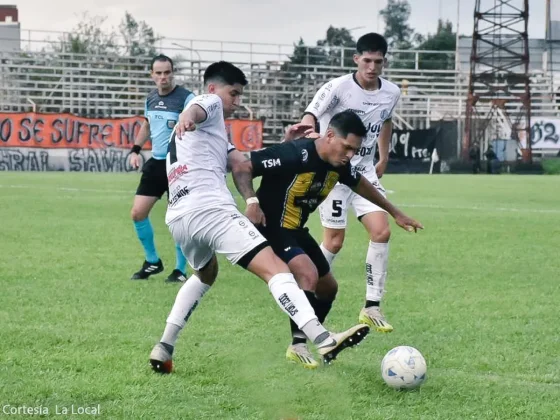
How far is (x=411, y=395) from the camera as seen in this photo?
578 cm

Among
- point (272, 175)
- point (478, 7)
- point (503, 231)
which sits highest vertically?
point (478, 7)

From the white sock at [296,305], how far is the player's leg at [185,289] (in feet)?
1.94

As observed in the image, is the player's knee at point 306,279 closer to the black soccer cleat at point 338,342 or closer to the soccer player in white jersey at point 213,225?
the soccer player in white jersey at point 213,225

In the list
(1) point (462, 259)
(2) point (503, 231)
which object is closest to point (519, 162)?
(2) point (503, 231)

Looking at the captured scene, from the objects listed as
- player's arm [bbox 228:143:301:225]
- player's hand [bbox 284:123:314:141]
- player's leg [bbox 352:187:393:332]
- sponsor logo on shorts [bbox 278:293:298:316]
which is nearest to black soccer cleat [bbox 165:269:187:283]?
player's leg [bbox 352:187:393:332]

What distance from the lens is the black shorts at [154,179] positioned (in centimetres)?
1063

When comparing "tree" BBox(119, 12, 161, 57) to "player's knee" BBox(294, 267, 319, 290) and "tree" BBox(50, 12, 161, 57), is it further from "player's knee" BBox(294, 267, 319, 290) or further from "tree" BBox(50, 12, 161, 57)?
"player's knee" BBox(294, 267, 319, 290)

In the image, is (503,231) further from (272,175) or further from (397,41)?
(397,41)

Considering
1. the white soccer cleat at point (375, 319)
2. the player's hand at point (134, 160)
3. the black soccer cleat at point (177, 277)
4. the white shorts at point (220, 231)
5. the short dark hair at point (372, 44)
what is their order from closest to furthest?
the white shorts at point (220, 231), the white soccer cleat at point (375, 319), the short dark hair at point (372, 44), the black soccer cleat at point (177, 277), the player's hand at point (134, 160)

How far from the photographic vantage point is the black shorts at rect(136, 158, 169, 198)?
10.6 meters

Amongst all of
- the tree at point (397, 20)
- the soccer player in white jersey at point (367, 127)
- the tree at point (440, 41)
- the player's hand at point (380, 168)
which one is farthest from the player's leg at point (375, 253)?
the tree at point (397, 20)

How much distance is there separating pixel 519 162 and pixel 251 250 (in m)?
43.5

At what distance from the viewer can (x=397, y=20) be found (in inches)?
4281

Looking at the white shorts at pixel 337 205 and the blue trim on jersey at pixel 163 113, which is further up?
the blue trim on jersey at pixel 163 113
